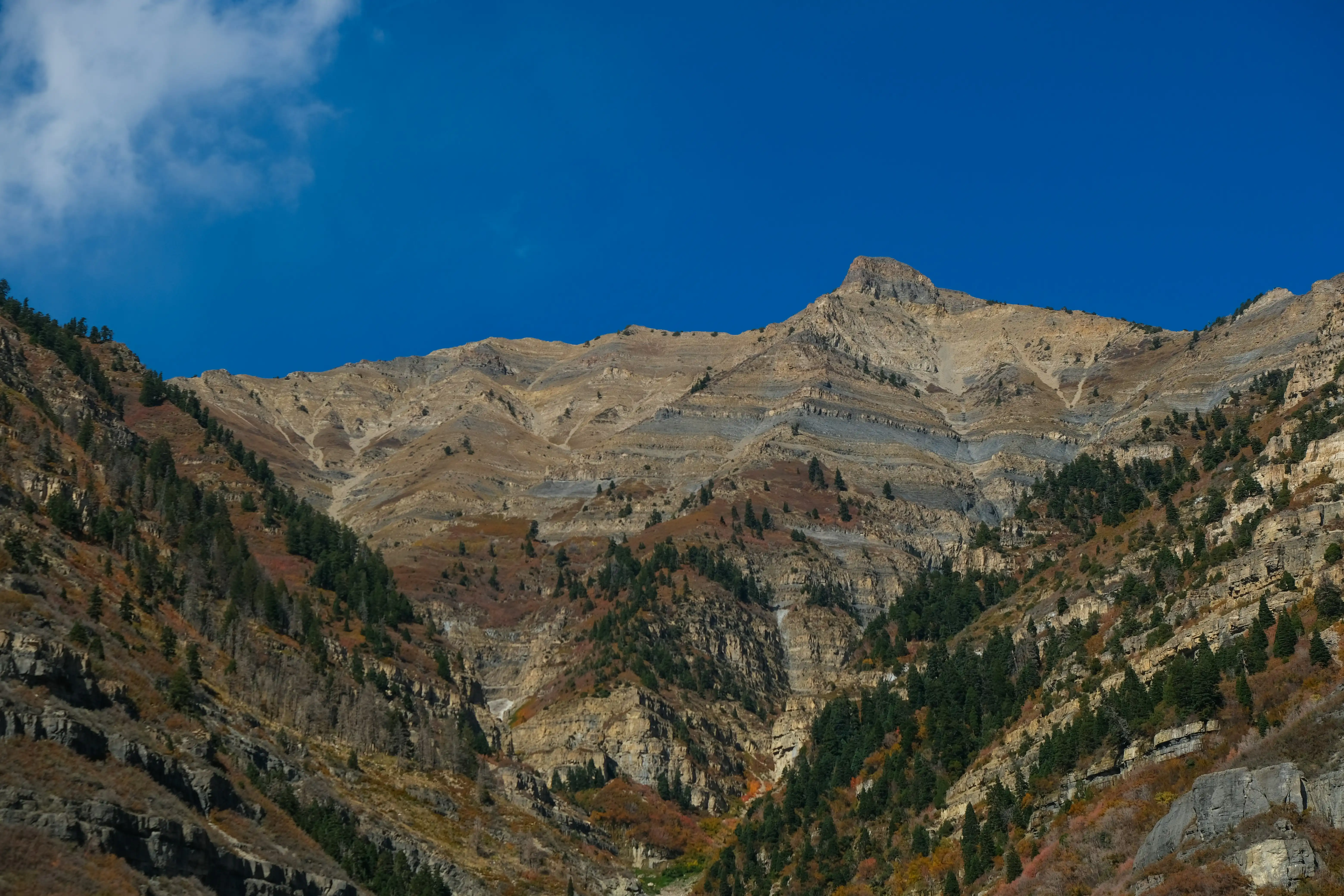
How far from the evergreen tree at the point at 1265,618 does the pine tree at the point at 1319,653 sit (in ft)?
28.7

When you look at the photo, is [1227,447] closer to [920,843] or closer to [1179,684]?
[920,843]

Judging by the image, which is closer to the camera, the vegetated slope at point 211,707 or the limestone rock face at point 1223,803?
the limestone rock face at point 1223,803

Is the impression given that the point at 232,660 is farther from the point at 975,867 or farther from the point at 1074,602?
the point at 1074,602

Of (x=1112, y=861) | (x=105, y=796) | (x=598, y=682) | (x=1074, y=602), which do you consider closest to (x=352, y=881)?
(x=105, y=796)

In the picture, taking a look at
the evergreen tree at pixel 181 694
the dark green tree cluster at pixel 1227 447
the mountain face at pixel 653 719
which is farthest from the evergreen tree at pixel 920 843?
the dark green tree cluster at pixel 1227 447

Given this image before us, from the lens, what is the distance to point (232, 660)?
134500mm

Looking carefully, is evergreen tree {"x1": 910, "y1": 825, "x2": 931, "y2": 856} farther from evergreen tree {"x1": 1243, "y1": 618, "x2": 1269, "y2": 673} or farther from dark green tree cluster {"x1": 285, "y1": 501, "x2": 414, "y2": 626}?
dark green tree cluster {"x1": 285, "y1": 501, "x2": 414, "y2": 626}

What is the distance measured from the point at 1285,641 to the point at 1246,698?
18.0 ft

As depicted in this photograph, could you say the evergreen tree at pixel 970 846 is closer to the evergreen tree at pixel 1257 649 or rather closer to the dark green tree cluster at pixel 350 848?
the evergreen tree at pixel 1257 649

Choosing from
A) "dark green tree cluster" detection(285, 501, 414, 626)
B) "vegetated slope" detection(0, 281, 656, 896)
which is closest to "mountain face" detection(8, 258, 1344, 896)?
"vegetated slope" detection(0, 281, 656, 896)

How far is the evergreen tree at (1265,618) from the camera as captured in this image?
9812cm

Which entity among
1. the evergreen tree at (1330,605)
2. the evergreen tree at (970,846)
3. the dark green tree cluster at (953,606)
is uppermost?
the dark green tree cluster at (953,606)

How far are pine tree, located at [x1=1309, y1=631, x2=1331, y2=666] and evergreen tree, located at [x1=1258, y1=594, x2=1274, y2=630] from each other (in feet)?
28.7

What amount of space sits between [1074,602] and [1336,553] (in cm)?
3994
